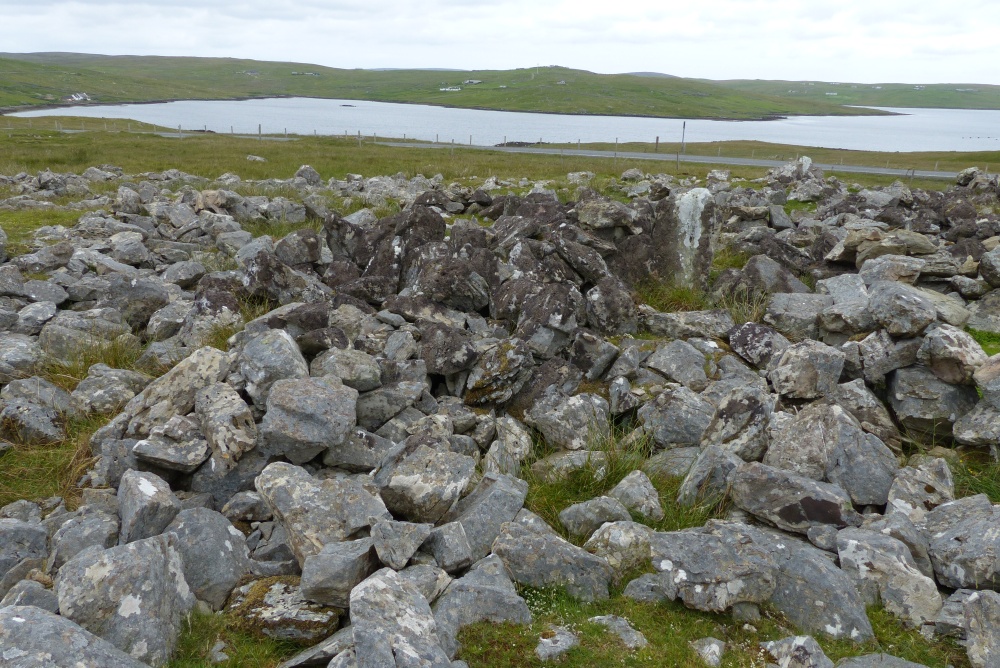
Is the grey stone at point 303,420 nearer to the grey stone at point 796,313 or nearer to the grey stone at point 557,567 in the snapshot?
the grey stone at point 557,567

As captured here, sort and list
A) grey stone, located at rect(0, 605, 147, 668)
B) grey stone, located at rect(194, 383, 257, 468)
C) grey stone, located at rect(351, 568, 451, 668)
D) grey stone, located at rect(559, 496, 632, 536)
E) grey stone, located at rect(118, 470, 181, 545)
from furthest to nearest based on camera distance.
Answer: grey stone, located at rect(194, 383, 257, 468) → grey stone, located at rect(559, 496, 632, 536) → grey stone, located at rect(118, 470, 181, 545) → grey stone, located at rect(351, 568, 451, 668) → grey stone, located at rect(0, 605, 147, 668)

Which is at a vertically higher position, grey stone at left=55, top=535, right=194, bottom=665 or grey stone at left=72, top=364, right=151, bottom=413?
grey stone at left=72, top=364, right=151, bottom=413

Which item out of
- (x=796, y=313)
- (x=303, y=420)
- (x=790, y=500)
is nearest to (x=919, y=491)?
(x=790, y=500)

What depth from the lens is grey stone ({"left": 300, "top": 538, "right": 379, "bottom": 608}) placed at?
441 centimetres

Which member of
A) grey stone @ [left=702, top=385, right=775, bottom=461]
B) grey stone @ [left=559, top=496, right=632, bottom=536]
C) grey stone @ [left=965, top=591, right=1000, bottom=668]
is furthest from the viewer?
grey stone @ [left=702, top=385, right=775, bottom=461]

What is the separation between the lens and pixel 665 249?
11633 mm

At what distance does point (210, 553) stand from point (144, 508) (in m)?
0.76

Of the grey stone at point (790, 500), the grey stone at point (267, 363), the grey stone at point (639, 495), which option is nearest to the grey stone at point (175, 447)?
the grey stone at point (267, 363)

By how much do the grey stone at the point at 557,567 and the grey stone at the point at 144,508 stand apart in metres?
2.80

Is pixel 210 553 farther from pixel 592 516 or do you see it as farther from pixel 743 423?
pixel 743 423

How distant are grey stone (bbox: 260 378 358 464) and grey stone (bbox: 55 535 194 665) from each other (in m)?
1.71

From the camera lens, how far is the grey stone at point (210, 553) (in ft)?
15.9

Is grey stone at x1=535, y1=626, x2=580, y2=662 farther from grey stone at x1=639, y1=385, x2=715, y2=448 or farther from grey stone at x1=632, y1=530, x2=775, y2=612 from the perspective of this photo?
grey stone at x1=639, y1=385, x2=715, y2=448

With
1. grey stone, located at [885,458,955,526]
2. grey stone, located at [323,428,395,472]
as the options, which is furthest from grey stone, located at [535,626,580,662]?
grey stone, located at [885,458,955,526]
